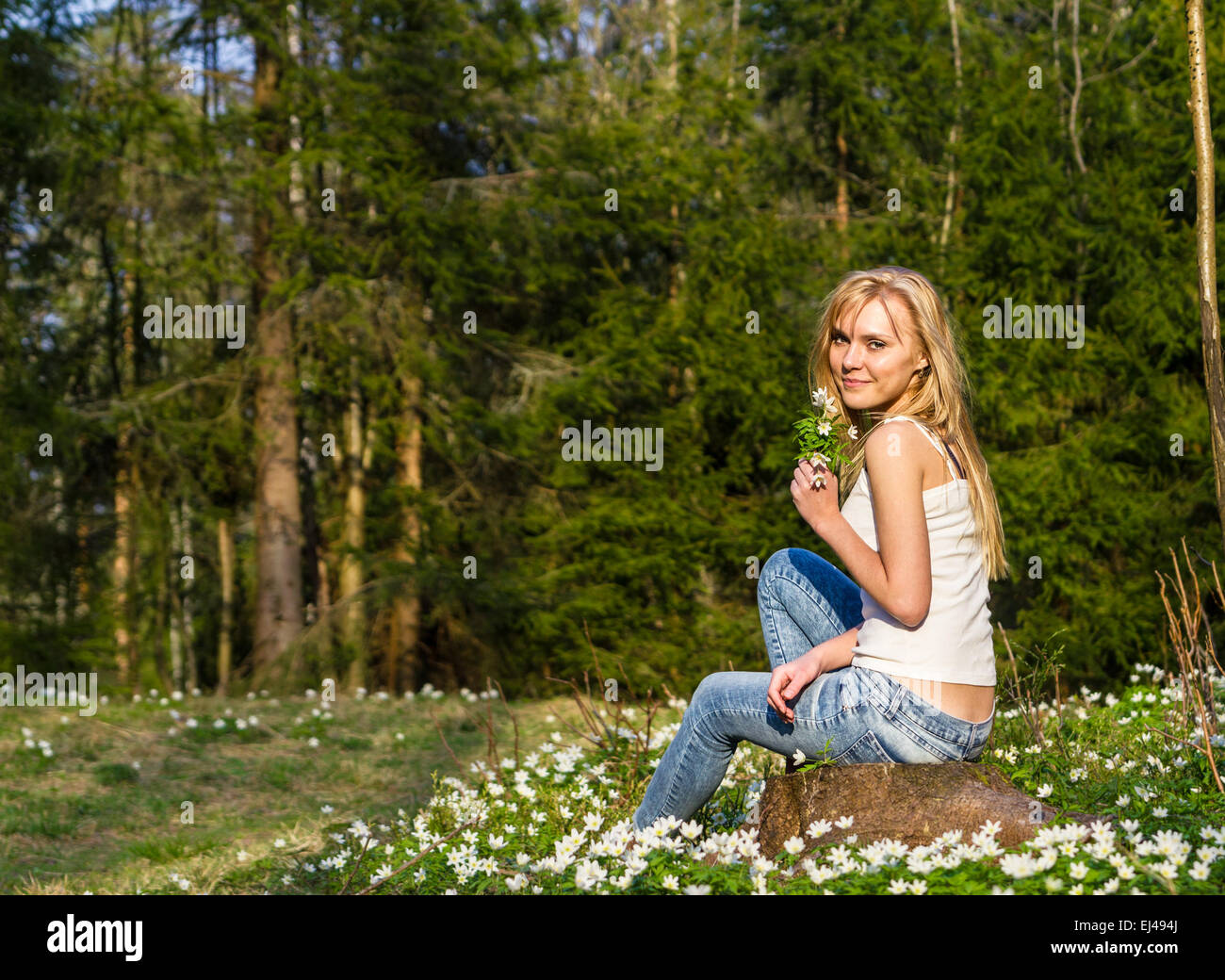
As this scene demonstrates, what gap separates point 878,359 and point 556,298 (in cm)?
1046

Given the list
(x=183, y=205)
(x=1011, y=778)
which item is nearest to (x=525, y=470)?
(x=183, y=205)

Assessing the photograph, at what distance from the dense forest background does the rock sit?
288 inches

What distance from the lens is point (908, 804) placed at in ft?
9.69

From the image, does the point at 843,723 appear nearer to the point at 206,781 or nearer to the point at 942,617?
the point at 942,617

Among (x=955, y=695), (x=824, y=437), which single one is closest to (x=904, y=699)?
(x=955, y=695)

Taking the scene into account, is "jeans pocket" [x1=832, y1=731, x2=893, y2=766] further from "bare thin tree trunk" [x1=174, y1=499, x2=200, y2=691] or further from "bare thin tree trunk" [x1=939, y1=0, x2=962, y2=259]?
"bare thin tree trunk" [x1=174, y1=499, x2=200, y2=691]

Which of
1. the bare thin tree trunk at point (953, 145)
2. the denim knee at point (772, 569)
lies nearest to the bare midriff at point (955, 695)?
the denim knee at point (772, 569)

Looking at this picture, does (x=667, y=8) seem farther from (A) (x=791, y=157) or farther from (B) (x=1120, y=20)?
(B) (x=1120, y=20)

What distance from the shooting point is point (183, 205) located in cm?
1195

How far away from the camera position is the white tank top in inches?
112

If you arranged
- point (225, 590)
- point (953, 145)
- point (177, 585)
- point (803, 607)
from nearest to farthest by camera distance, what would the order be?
point (803, 607) → point (953, 145) → point (225, 590) → point (177, 585)

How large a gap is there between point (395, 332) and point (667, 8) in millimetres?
7199

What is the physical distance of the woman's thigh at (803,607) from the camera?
3.21 m

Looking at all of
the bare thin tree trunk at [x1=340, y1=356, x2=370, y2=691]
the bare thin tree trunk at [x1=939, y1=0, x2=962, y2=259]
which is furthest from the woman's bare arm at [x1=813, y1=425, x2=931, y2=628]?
the bare thin tree trunk at [x1=340, y1=356, x2=370, y2=691]
